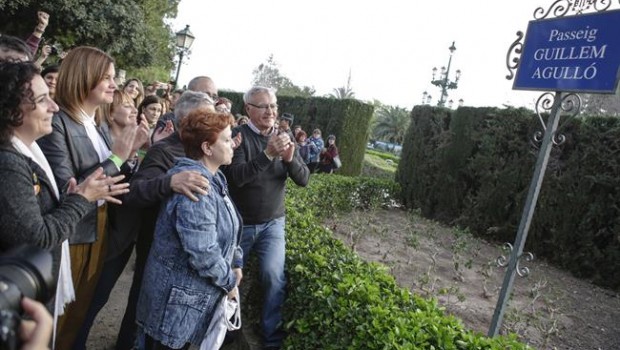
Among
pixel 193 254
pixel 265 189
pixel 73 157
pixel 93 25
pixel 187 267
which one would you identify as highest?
pixel 93 25

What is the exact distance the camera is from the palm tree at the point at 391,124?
6097cm

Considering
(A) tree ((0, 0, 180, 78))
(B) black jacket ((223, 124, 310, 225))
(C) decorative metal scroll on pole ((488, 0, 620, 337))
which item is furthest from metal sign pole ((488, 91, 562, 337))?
(A) tree ((0, 0, 180, 78))

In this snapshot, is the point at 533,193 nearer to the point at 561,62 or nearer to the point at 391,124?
the point at 561,62

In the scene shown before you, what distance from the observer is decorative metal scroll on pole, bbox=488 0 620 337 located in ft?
10.0

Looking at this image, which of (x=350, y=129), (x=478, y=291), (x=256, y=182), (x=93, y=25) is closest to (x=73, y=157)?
(x=256, y=182)

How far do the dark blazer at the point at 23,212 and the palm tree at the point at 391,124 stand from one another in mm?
59530

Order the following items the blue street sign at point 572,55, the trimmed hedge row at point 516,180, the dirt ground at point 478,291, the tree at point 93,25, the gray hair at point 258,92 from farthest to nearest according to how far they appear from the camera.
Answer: the tree at point 93,25 < the trimmed hedge row at point 516,180 < the dirt ground at point 478,291 < the gray hair at point 258,92 < the blue street sign at point 572,55

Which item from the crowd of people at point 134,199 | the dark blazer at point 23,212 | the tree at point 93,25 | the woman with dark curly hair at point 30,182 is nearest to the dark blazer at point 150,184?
the crowd of people at point 134,199

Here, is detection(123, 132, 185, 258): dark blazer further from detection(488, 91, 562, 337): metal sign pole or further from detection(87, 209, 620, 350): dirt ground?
detection(488, 91, 562, 337): metal sign pole

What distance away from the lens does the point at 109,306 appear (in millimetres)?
4324

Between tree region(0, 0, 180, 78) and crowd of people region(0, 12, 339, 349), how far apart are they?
13629 mm

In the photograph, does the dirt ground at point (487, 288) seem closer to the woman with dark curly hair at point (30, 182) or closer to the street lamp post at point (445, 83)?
the woman with dark curly hair at point (30, 182)

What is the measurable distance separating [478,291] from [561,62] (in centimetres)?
350

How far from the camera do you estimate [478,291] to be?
591 cm
